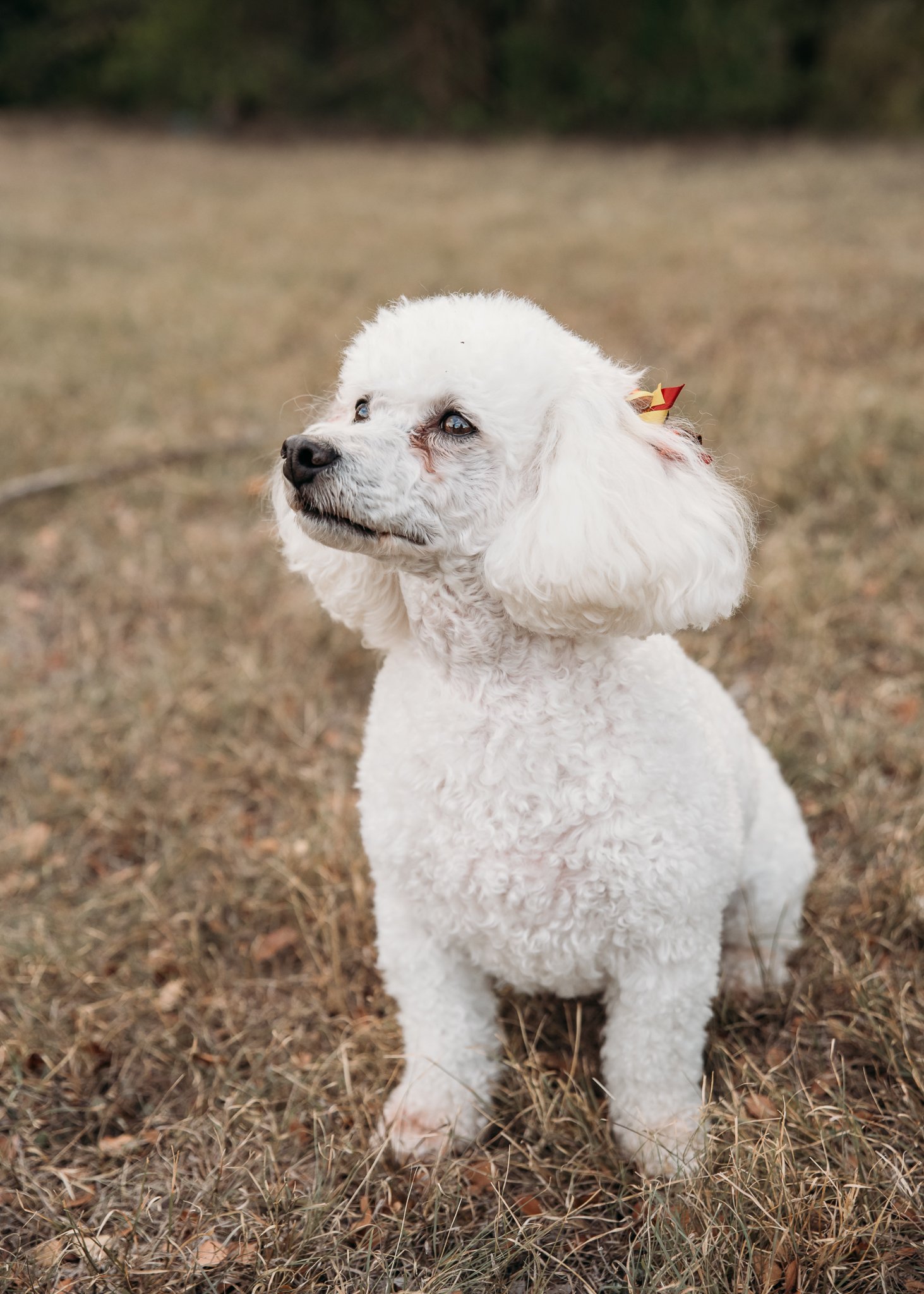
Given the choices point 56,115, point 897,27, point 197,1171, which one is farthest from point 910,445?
point 56,115

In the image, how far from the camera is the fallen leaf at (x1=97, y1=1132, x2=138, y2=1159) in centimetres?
201

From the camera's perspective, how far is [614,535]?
162cm

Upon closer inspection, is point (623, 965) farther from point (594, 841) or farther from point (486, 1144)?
point (486, 1144)

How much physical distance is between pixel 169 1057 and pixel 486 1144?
728mm

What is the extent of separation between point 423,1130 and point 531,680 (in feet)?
3.23

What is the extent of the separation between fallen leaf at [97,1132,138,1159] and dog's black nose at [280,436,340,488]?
1.40 meters

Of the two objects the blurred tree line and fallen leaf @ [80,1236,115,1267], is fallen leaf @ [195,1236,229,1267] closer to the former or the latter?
fallen leaf @ [80,1236,115,1267]

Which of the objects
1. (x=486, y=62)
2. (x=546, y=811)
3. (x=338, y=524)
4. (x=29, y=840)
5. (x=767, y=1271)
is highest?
(x=486, y=62)

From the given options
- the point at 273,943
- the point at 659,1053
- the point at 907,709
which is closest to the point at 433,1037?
the point at 659,1053

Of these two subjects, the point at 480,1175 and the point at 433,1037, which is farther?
the point at 433,1037

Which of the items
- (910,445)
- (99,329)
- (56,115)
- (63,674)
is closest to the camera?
(63,674)

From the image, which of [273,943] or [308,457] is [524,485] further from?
[273,943]

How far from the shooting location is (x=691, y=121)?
730 inches

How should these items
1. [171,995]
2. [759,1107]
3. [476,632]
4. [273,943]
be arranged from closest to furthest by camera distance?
[476,632] < [759,1107] < [171,995] < [273,943]
